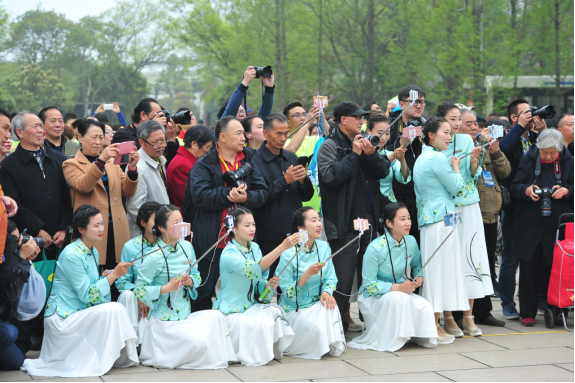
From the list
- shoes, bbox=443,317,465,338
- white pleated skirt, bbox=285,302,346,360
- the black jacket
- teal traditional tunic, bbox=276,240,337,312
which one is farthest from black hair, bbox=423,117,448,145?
the black jacket

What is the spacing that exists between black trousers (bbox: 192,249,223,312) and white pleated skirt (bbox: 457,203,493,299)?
2.03 metres

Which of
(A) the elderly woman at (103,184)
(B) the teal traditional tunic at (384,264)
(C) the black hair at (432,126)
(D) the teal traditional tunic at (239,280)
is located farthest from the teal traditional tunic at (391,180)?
(A) the elderly woman at (103,184)

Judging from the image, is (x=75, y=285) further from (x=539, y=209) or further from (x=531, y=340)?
(x=539, y=209)

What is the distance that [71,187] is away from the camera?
5.02 metres

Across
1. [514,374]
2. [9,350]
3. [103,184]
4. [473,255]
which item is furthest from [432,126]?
[9,350]

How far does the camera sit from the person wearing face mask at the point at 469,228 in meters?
5.38

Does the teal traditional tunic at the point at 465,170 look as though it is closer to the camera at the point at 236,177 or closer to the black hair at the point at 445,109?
the black hair at the point at 445,109

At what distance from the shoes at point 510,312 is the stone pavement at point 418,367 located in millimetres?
781

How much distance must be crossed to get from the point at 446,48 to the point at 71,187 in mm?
17287

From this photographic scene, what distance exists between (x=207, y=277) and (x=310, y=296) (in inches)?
31.5

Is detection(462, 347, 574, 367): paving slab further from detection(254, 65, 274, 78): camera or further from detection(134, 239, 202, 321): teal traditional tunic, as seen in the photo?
detection(254, 65, 274, 78): camera

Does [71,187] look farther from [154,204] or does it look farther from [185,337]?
[185,337]

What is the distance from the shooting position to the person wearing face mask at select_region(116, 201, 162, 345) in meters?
4.64

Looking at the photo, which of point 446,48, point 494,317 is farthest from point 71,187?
point 446,48
